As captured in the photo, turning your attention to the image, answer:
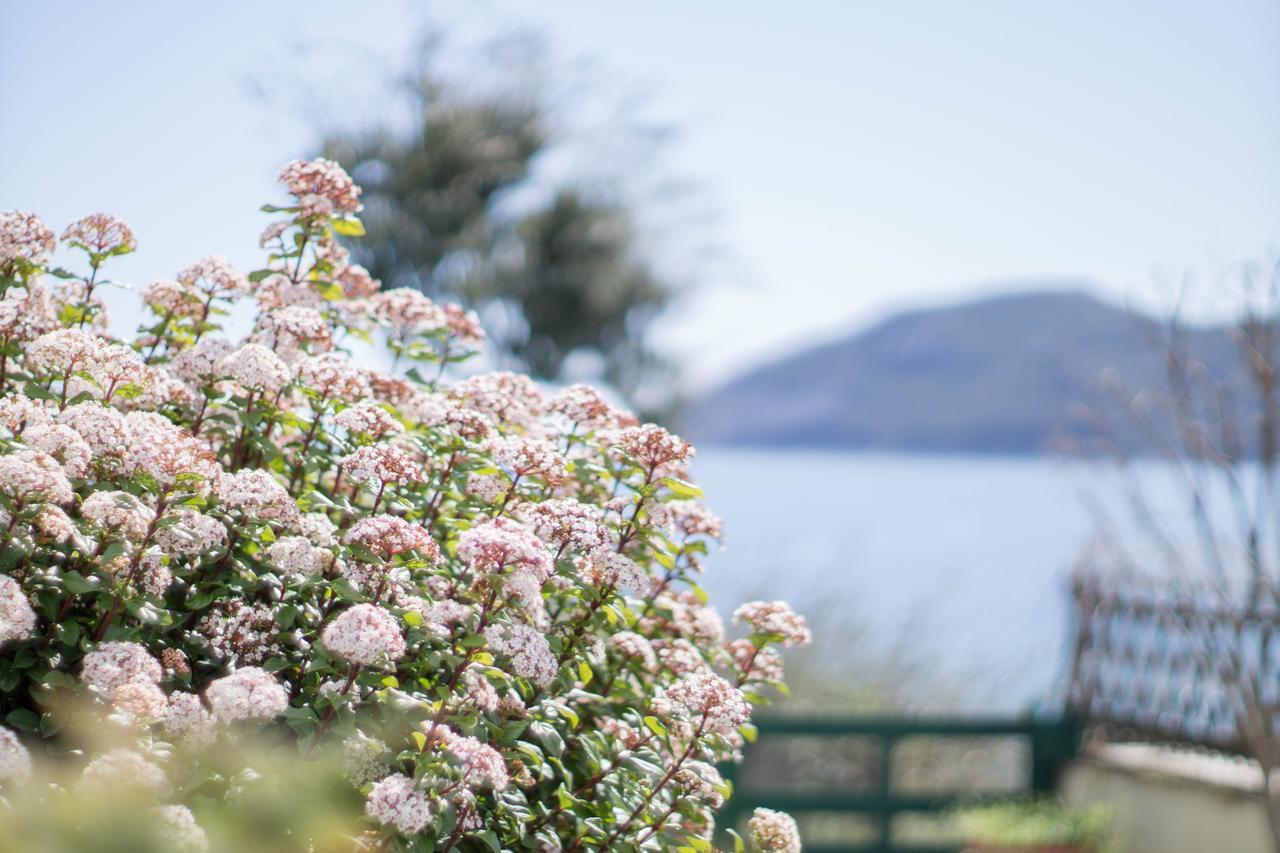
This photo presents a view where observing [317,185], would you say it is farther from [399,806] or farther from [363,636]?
[399,806]

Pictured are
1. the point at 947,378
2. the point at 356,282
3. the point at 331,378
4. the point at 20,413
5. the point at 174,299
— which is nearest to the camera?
the point at 20,413

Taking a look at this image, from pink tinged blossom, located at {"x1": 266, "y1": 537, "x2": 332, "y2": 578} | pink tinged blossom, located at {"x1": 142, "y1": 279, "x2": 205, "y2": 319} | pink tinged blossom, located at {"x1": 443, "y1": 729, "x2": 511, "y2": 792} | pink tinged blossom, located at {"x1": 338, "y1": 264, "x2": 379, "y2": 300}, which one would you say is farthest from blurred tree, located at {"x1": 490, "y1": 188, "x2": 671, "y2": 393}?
pink tinged blossom, located at {"x1": 443, "y1": 729, "x2": 511, "y2": 792}

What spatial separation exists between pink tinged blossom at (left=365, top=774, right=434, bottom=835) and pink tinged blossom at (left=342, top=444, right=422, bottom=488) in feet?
1.55

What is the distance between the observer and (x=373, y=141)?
1059 cm

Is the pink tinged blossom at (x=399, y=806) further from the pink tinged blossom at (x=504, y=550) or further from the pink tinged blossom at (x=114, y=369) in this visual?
the pink tinged blossom at (x=114, y=369)

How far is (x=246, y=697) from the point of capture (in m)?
1.49

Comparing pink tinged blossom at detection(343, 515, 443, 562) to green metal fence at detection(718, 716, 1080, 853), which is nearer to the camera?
pink tinged blossom at detection(343, 515, 443, 562)

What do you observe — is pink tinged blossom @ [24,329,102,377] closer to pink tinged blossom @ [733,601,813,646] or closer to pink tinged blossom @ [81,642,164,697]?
pink tinged blossom @ [81,642,164,697]

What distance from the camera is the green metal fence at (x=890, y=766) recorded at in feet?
19.1

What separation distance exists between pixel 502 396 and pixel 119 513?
0.81m

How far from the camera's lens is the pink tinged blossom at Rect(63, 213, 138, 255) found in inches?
89.5

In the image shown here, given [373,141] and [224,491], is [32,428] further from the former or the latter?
[373,141]

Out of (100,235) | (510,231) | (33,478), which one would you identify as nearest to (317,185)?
(100,235)

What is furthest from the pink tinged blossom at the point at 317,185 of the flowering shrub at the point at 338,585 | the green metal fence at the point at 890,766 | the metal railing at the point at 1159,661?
the metal railing at the point at 1159,661
